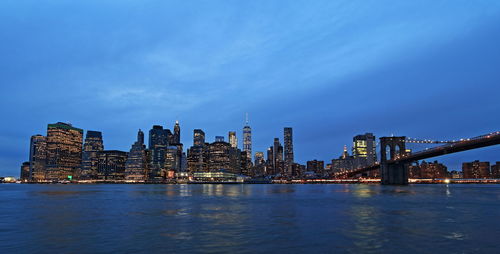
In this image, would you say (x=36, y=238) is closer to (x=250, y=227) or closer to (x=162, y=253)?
(x=162, y=253)

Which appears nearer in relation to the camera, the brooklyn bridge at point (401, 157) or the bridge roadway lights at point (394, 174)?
the brooklyn bridge at point (401, 157)

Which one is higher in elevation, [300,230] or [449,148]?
[449,148]

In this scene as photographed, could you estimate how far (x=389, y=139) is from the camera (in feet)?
520

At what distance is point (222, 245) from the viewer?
20562 mm

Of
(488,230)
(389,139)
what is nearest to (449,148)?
(389,139)

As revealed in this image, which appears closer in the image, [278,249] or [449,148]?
[278,249]

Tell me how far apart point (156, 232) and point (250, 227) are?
6655mm

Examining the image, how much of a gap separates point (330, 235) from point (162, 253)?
10.5 m

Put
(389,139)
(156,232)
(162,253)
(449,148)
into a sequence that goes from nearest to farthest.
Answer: (162,253), (156,232), (449,148), (389,139)

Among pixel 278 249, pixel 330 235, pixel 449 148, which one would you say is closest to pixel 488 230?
pixel 330 235

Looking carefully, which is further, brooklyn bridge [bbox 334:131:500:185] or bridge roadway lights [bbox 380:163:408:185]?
bridge roadway lights [bbox 380:163:408:185]

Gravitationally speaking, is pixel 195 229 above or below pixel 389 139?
below

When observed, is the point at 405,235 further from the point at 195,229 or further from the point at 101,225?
the point at 101,225

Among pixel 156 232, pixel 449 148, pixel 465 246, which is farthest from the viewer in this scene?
pixel 449 148
